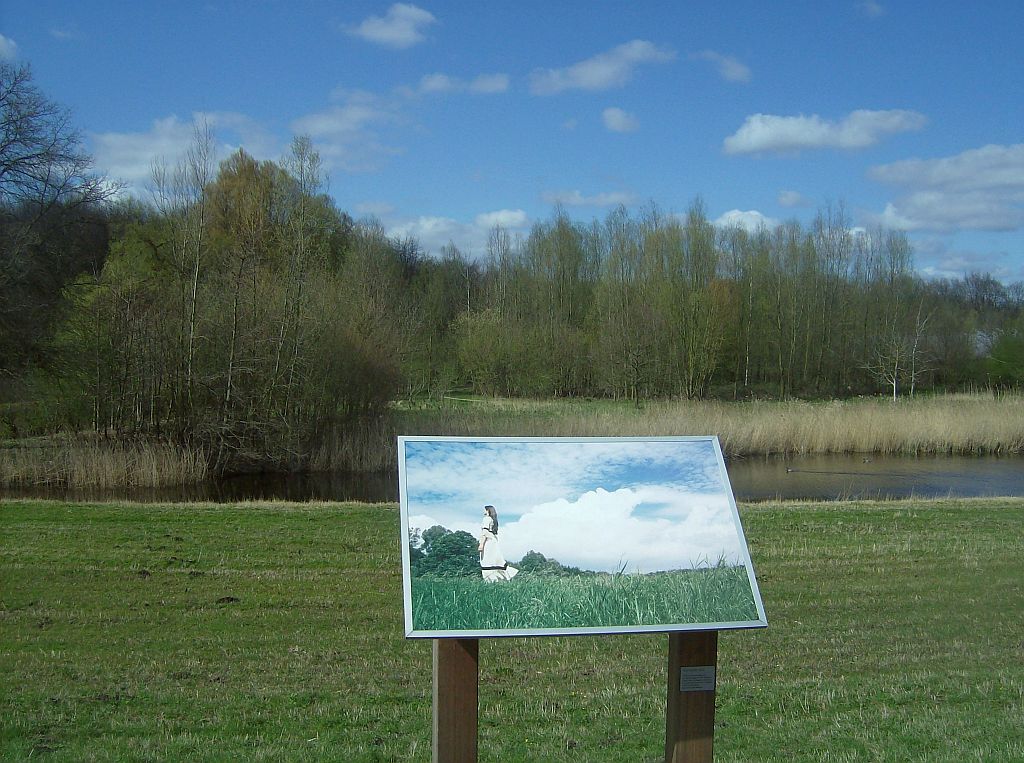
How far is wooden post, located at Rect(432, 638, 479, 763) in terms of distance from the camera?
3.53m

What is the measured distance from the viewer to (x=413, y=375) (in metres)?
31.6

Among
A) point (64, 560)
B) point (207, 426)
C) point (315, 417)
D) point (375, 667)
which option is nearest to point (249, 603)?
point (375, 667)

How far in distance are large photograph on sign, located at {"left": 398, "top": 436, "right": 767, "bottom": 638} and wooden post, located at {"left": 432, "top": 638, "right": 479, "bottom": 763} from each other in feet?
0.45

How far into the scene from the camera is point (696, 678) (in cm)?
371

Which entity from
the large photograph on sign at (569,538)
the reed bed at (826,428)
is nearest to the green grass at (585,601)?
the large photograph on sign at (569,538)

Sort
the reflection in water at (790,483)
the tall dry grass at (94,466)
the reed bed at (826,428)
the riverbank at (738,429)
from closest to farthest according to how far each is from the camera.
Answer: the reflection in water at (790,483), the tall dry grass at (94,466), the riverbank at (738,429), the reed bed at (826,428)

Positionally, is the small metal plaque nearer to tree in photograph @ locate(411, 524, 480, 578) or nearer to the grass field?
tree in photograph @ locate(411, 524, 480, 578)

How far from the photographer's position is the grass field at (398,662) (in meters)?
4.95

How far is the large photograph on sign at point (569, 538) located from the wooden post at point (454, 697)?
138mm

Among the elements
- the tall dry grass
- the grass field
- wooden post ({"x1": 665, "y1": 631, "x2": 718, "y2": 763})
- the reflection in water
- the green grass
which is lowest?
the reflection in water

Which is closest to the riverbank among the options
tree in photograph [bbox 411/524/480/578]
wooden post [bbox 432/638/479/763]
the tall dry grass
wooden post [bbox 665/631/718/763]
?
the tall dry grass

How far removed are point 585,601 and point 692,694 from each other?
0.58 metres

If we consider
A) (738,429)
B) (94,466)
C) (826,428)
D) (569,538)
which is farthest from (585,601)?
(826,428)

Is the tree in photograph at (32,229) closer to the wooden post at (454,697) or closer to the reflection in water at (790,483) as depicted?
the reflection in water at (790,483)
